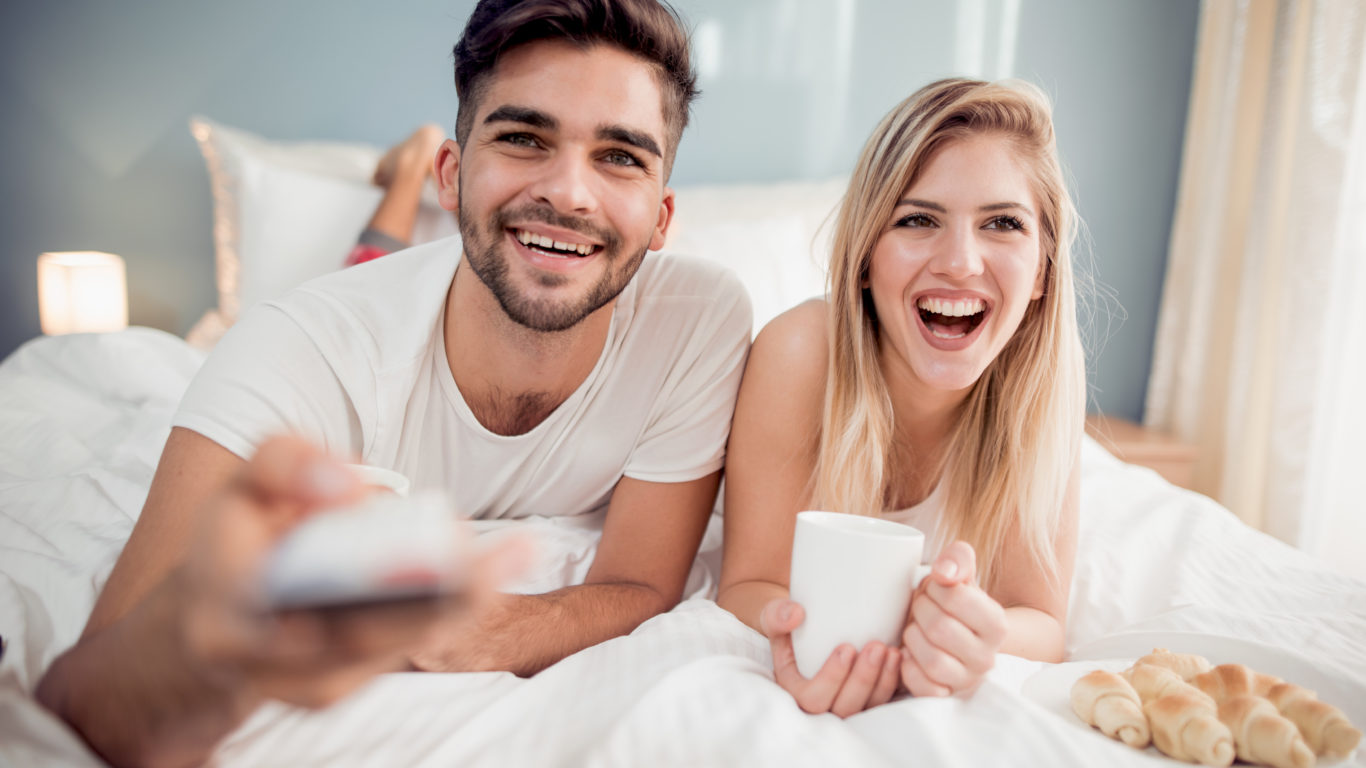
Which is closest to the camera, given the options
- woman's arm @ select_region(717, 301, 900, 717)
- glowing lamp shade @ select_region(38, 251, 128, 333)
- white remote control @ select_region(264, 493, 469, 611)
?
white remote control @ select_region(264, 493, 469, 611)

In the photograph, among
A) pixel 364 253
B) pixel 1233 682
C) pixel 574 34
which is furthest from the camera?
pixel 364 253

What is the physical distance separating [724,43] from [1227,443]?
2.13 metres

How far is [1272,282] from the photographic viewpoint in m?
2.54

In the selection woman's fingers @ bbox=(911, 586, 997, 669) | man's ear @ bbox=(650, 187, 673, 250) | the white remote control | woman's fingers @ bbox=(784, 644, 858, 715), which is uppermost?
man's ear @ bbox=(650, 187, 673, 250)

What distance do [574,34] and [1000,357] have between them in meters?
0.78

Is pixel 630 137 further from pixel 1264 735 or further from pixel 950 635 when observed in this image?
pixel 1264 735

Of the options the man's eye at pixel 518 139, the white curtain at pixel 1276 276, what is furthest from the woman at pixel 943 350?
the white curtain at pixel 1276 276

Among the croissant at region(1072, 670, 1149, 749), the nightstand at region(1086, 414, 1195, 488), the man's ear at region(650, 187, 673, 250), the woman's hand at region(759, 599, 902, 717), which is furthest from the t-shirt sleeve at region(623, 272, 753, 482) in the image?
the nightstand at region(1086, 414, 1195, 488)

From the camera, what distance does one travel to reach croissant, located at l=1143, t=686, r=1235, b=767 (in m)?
0.64

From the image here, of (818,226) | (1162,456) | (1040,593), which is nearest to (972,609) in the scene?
(1040,593)

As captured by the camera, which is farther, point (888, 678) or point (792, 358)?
point (792, 358)

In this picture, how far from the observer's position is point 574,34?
1.04 metres

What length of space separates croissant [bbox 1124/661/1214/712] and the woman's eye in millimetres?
614

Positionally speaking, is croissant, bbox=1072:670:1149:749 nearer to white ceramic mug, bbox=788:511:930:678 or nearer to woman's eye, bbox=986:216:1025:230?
white ceramic mug, bbox=788:511:930:678
